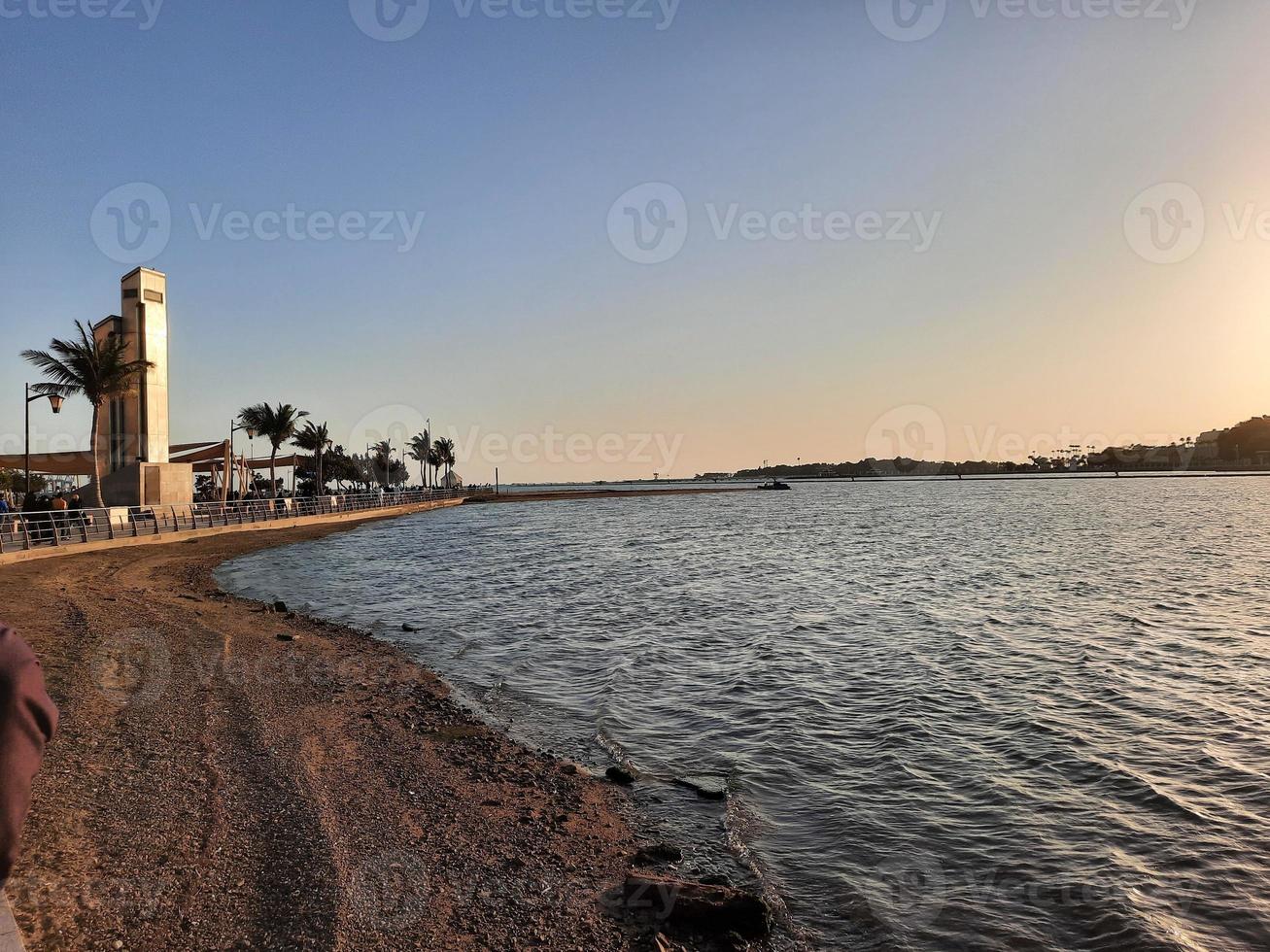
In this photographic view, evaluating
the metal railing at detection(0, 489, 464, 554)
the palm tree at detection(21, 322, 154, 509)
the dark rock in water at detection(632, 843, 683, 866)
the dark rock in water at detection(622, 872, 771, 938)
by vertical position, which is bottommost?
the dark rock in water at detection(632, 843, 683, 866)

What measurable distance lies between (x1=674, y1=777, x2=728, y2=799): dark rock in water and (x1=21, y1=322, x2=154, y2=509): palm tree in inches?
1355

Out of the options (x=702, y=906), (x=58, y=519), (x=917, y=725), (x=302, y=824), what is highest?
(x=58, y=519)

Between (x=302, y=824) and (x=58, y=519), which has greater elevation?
(x=58, y=519)

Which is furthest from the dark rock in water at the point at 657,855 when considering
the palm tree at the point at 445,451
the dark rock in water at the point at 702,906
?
the palm tree at the point at 445,451

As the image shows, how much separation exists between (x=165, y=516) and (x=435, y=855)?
3636 centimetres

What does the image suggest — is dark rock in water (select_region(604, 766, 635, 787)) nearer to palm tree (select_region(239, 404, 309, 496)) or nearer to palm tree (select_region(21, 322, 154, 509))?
palm tree (select_region(21, 322, 154, 509))

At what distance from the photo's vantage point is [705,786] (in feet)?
27.8

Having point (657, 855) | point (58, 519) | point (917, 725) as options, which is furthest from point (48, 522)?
point (917, 725)

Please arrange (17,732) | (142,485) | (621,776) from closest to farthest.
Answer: (17,732), (621,776), (142,485)

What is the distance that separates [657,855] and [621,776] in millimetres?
1933

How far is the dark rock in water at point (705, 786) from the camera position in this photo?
8.22 m

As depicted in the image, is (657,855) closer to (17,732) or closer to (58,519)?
(17,732)

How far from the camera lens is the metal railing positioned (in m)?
25.3

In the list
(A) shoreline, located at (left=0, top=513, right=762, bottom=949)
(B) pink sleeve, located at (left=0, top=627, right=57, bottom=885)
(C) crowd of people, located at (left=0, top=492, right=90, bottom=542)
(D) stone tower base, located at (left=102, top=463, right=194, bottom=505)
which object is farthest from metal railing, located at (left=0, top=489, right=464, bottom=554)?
(B) pink sleeve, located at (left=0, top=627, right=57, bottom=885)
